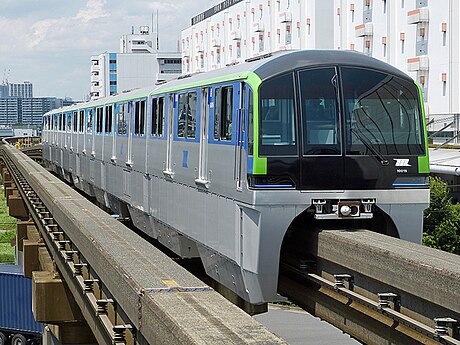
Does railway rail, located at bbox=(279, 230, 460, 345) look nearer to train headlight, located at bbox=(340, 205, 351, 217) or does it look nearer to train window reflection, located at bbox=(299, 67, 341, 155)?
train headlight, located at bbox=(340, 205, 351, 217)

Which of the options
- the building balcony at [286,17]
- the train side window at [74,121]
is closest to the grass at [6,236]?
the building balcony at [286,17]

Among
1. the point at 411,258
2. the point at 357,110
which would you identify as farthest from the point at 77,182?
the point at 411,258

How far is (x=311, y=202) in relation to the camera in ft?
34.9

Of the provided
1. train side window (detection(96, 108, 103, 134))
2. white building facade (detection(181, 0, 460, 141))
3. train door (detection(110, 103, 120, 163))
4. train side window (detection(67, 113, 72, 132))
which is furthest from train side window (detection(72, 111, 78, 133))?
white building facade (detection(181, 0, 460, 141))

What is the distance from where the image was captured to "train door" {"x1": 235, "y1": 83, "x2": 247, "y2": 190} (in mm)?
10820

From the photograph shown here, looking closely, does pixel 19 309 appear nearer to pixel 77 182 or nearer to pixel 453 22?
pixel 77 182

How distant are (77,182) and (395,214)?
70.8 feet

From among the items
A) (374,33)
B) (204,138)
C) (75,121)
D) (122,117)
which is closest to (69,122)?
(75,121)

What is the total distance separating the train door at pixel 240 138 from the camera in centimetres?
1082

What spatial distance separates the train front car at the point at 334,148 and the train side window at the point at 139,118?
762cm

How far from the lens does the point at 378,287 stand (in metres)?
9.16

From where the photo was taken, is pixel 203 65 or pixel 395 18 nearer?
pixel 395 18

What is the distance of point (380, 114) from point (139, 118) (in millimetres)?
8574

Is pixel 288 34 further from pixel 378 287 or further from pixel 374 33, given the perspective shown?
pixel 378 287
